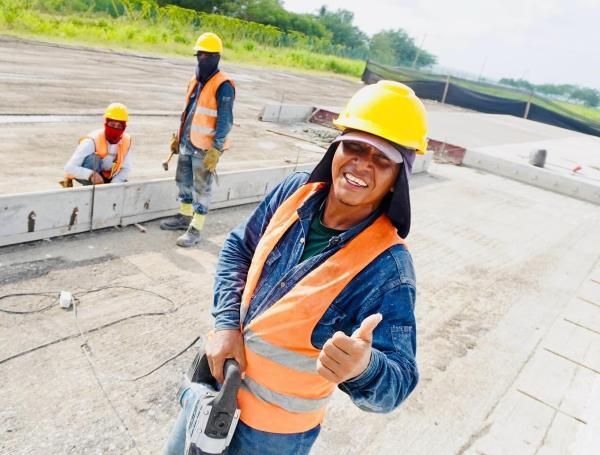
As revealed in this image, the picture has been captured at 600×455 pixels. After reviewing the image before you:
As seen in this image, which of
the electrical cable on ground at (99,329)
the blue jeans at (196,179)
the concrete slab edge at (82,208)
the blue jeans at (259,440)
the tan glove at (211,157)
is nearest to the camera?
the blue jeans at (259,440)

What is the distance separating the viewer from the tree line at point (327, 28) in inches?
2072

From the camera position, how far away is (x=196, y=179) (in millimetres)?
6066

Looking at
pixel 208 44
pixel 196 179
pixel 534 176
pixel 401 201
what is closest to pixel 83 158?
pixel 196 179

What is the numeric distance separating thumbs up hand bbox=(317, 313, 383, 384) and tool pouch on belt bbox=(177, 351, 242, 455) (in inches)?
20.4

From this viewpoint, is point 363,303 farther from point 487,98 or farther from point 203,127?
point 487,98

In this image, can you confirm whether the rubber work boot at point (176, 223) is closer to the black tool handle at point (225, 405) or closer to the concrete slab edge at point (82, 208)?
the concrete slab edge at point (82, 208)

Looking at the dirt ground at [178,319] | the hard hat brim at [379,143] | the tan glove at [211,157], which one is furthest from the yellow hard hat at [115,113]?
the hard hat brim at [379,143]

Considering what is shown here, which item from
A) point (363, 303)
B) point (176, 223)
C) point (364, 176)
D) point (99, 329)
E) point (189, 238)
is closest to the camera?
point (363, 303)

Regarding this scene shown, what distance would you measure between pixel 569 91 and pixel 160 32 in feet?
Result: 326

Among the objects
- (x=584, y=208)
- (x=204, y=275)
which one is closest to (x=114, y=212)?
(x=204, y=275)

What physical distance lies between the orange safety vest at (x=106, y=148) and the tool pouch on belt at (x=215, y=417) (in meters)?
4.37

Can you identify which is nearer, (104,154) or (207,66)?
(207,66)

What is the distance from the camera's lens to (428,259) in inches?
294

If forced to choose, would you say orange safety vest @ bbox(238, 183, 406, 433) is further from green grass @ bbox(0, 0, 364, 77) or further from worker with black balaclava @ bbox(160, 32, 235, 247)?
green grass @ bbox(0, 0, 364, 77)
